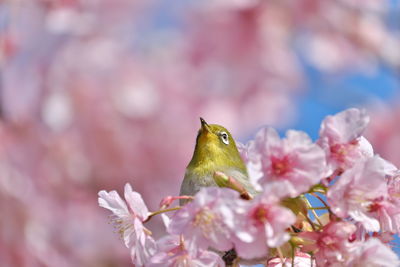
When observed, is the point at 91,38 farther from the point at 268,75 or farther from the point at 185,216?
the point at 185,216

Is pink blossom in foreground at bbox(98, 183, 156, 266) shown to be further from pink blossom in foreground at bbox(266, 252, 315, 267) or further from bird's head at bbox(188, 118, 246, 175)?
bird's head at bbox(188, 118, 246, 175)

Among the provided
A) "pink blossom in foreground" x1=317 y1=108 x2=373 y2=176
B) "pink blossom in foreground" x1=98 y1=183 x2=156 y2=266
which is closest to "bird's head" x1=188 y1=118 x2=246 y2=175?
"pink blossom in foreground" x1=98 y1=183 x2=156 y2=266

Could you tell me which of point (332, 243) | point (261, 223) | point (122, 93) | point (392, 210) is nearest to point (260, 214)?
point (261, 223)

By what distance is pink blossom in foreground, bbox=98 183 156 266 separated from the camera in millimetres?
1089

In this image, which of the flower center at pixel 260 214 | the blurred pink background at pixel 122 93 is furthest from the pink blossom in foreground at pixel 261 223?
the blurred pink background at pixel 122 93

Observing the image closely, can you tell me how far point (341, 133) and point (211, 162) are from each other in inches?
24.0

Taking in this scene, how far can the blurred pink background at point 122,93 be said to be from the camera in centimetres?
289

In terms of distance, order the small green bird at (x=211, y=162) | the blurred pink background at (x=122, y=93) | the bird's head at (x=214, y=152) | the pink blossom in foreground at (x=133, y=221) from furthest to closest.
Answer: the blurred pink background at (x=122, y=93) → the bird's head at (x=214, y=152) → the small green bird at (x=211, y=162) → the pink blossom in foreground at (x=133, y=221)

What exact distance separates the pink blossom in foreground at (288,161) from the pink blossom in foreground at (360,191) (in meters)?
0.04

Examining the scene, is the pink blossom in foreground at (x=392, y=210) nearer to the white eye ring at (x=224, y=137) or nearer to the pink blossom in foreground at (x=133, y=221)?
the pink blossom in foreground at (x=133, y=221)

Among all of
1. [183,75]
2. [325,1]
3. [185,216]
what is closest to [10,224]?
[183,75]

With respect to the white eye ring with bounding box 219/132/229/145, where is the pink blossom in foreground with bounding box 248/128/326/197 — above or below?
below

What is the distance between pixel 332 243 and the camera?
3.35 ft

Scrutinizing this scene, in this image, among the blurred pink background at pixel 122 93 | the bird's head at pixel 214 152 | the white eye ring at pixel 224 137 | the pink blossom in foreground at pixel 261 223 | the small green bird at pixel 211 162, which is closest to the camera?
the pink blossom in foreground at pixel 261 223
